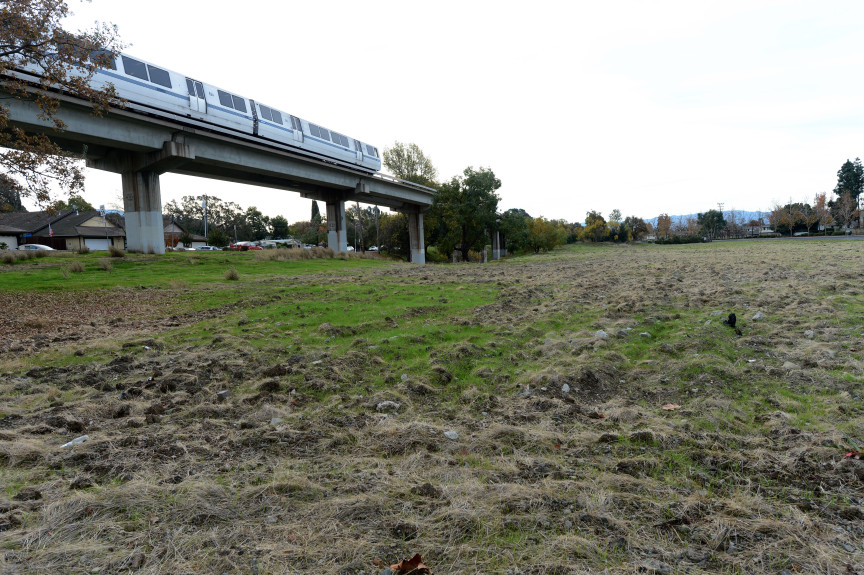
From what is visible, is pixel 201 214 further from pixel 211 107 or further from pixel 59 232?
pixel 211 107

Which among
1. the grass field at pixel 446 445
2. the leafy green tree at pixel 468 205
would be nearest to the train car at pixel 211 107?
the leafy green tree at pixel 468 205

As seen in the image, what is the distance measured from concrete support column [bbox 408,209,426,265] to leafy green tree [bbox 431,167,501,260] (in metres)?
4.30

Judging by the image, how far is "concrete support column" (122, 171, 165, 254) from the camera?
83.0ft

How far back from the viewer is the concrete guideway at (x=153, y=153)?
20344mm

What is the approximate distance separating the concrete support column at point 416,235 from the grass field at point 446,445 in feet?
134

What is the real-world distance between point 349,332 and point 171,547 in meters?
5.27

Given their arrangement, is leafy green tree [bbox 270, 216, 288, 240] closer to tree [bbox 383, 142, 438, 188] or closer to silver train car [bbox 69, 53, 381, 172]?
tree [bbox 383, 142, 438, 188]

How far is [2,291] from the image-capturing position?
39.8 ft

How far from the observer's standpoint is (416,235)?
4959cm

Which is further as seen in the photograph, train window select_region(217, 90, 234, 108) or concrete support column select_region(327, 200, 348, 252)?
concrete support column select_region(327, 200, 348, 252)

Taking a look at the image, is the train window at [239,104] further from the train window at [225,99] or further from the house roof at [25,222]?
the house roof at [25,222]

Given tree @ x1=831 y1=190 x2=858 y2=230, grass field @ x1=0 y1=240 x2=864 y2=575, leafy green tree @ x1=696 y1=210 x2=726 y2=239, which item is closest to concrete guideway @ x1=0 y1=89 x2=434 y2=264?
grass field @ x1=0 y1=240 x2=864 y2=575

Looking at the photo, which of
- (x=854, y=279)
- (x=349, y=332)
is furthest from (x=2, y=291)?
(x=854, y=279)

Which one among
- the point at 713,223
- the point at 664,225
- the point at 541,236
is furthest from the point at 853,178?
the point at 541,236
